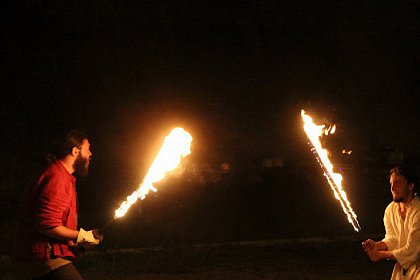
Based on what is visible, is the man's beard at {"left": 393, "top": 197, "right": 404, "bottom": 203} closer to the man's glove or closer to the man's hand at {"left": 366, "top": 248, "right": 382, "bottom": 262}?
the man's hand at {"left": 366, "top": 248, "right": 382, "bottom": 262}

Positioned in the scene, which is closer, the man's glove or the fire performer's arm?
the fire performer's arm

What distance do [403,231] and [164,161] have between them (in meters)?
2.23

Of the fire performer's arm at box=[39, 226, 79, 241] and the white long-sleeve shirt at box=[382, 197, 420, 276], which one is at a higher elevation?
the white long-sleeve shirt at box=[382, 197, 420, 276]

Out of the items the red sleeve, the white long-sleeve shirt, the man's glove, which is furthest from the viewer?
the white long-sleeve shirt

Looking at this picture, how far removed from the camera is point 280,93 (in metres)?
14.9

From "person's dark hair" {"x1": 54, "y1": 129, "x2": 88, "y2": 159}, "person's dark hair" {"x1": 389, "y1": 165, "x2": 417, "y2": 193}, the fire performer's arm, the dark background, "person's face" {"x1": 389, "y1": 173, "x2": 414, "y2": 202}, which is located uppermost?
the dark background

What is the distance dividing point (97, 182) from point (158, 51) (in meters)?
A: 4.49

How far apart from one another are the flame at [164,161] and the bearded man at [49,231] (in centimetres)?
82

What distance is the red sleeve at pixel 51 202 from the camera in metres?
3.13

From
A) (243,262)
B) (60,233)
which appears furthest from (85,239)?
(243,262)

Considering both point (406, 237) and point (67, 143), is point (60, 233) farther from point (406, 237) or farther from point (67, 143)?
point (406, 237)

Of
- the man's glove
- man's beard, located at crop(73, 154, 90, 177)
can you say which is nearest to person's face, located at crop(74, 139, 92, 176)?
man's beard, located at crop(73, 154, 90, 177)

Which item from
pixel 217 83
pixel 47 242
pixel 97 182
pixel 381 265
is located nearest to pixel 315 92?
pixel 217 83

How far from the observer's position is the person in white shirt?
11.4ft
